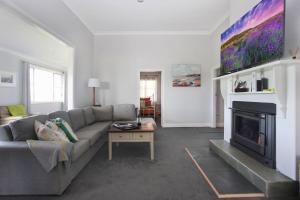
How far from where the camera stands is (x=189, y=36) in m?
6.40

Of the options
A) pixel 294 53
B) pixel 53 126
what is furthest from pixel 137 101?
pixel 294 53

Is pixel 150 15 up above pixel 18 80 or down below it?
above

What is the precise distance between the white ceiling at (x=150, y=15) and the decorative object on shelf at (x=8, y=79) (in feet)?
6.94

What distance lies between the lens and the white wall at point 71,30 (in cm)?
306

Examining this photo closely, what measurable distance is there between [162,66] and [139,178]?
452 cm

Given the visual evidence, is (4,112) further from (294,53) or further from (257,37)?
(294,53)

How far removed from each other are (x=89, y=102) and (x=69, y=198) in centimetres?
439

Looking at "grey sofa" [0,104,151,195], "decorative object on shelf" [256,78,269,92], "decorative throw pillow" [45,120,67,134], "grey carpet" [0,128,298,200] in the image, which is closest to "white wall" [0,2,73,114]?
"decorative throw pillow" [45,120,67,134]

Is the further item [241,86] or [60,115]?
[60,115]

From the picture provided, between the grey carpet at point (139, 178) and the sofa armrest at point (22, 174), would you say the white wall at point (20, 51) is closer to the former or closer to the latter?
the sofa armrest at point (22, 174)

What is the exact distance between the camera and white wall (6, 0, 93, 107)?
306 cm

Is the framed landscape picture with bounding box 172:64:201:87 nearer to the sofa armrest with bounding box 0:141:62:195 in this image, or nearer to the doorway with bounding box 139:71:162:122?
the doorway with bounding box 139:71:162:122

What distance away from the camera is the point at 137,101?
6.48 m

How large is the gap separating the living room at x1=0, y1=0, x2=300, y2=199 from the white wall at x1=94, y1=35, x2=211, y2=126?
0.03m
